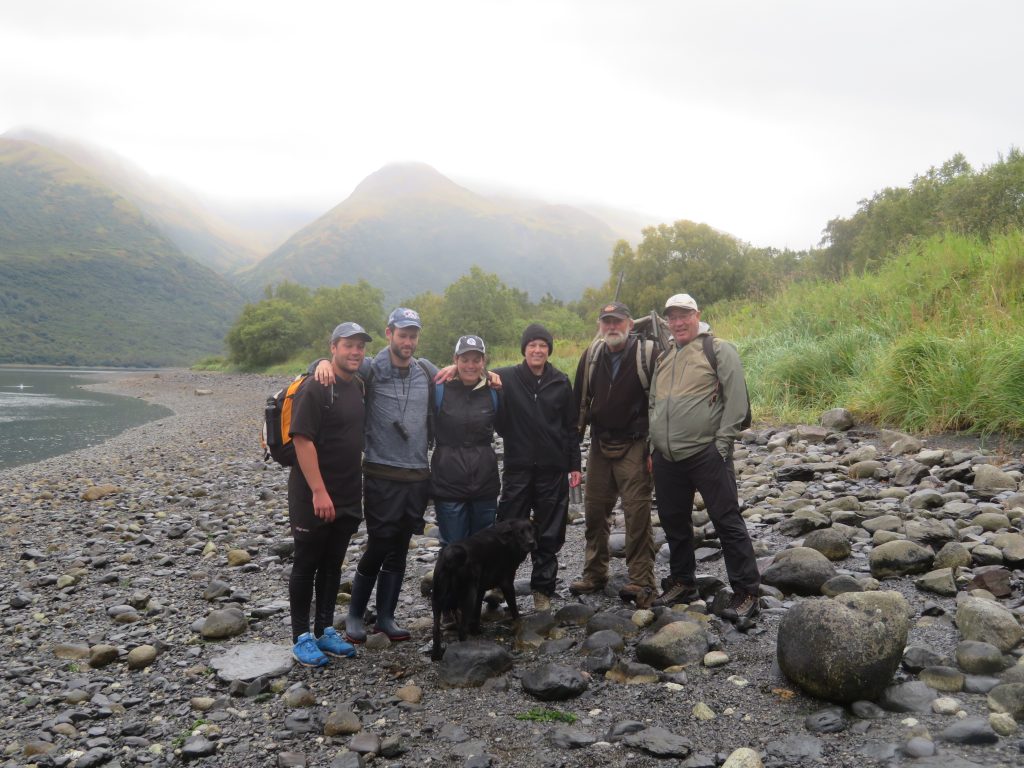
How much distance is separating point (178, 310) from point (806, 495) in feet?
631

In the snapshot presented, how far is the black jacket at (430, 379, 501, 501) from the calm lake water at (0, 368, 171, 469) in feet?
63.2

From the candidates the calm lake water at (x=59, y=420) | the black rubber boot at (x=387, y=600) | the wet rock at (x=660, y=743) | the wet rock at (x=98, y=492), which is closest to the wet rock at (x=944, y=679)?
the wet rock at (x=660, y=743)

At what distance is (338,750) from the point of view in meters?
3.86

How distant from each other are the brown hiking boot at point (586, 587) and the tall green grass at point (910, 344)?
6383 millimetres

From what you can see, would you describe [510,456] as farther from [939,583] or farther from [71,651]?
[71,651]

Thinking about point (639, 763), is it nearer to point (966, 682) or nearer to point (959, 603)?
point (966, 682)

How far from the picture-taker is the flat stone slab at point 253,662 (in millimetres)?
4898

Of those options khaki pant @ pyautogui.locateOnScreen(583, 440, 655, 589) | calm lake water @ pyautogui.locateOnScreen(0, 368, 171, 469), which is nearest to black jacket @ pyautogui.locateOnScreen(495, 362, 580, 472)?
khaki pant @ pyautogui.locateOnScreen(583, 440, 655, 589)

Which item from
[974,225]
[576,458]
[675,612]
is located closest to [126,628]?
[576,458]

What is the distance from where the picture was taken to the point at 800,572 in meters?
5.35

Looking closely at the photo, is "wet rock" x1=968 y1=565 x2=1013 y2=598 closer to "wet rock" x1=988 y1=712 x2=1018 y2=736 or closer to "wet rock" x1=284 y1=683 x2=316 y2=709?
"wet rock" x1=988 y1=712 x2=1018 y2=736

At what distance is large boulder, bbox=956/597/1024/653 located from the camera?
158 inches

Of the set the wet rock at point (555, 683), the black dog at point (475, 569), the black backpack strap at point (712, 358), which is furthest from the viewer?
the black backpack strap at point (712, 358)

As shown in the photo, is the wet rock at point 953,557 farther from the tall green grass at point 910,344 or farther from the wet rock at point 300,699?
the wet rock at point 300,699
